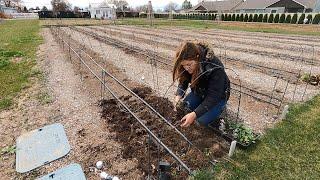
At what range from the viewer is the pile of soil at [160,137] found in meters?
3.42

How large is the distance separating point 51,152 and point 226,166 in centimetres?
249

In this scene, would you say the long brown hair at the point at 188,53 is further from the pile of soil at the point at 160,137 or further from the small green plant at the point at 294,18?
the small green plant at the point at 294,18

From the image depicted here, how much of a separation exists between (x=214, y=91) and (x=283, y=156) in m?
1.31

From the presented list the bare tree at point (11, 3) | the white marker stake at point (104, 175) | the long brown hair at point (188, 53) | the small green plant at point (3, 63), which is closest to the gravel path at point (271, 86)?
the long brown hair at point (188, 53)

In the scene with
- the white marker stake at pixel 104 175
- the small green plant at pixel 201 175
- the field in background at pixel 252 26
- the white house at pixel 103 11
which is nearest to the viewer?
the small green plant at pixel 201 175

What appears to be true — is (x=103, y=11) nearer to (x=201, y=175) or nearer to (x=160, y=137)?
(x=160, y=137)

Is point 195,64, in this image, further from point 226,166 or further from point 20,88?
point 20,88

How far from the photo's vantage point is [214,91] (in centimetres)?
343

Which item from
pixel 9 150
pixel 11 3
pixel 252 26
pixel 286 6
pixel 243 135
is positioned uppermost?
pixel 11 3

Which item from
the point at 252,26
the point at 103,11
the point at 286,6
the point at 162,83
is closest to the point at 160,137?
the point at 162,83

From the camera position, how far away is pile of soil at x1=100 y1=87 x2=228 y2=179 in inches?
135

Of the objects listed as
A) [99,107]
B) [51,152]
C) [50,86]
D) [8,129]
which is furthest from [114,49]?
[51,152]

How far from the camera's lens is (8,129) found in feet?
14.7

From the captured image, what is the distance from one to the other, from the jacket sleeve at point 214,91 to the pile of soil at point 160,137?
0.60 meters
